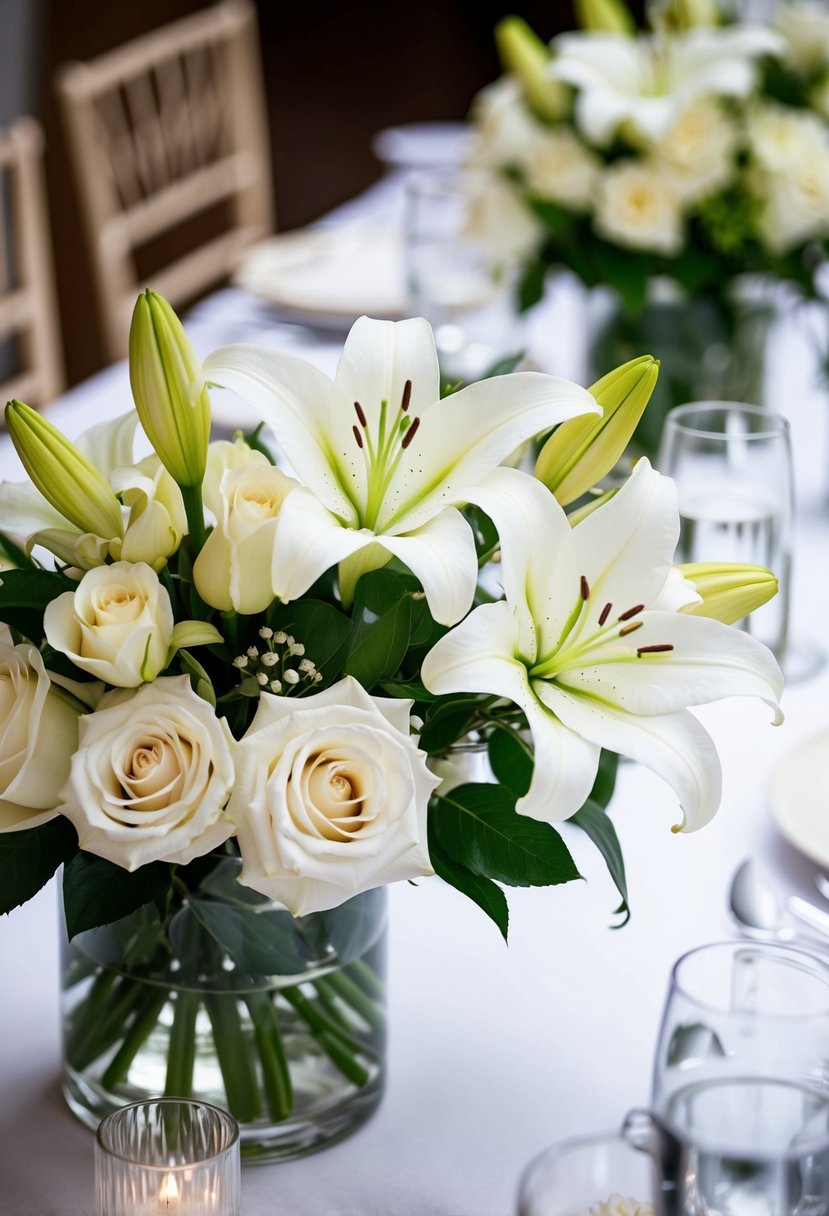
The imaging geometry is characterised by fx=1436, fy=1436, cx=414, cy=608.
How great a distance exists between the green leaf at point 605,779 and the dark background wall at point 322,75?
3307mm

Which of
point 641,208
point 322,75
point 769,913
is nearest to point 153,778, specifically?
point 769,913

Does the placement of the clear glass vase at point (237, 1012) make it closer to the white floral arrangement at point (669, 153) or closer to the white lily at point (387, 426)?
the white lily at point (387, 426)

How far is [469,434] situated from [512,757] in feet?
0.50

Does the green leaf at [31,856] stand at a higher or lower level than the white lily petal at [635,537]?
lower

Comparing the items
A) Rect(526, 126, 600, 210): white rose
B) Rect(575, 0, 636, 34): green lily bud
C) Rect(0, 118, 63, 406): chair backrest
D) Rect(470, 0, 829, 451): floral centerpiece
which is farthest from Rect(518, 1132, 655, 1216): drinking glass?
Rect(0, 118, 63, 406): chair backrest

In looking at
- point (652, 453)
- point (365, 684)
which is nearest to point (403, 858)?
point (365, 684)

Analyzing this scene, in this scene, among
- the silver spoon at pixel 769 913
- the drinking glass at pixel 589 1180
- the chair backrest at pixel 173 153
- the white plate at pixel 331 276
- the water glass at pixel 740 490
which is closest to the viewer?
the drinking glass at pixel 589 1180

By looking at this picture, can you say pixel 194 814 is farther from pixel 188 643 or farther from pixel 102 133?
pixel 102 133

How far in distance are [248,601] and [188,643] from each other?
0.03 metres

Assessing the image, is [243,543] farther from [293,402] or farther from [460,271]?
[460,271]

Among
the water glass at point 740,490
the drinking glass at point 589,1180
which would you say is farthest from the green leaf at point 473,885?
the water glass at point 740,490

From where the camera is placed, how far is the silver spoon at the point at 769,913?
818mm

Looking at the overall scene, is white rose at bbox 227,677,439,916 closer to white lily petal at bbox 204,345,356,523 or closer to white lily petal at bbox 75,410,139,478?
white lily petal at bbox 204,345,356,523

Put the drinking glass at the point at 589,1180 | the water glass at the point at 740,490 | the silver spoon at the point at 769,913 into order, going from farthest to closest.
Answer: the water glass at the point at 740,490 → the silver spoon at the point at 769,913 → the drinking glass at the point at 589,1180
